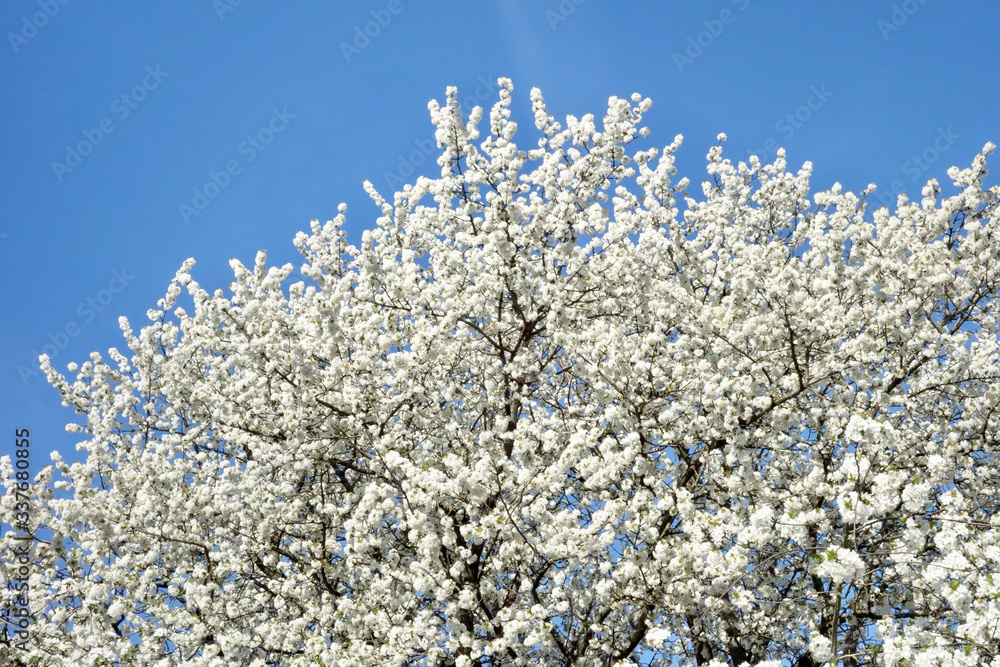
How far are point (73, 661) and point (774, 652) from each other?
8.20 metres

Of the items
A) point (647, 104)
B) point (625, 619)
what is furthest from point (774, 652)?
point (647, 104)

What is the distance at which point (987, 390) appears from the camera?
9.09 m

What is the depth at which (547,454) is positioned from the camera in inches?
356

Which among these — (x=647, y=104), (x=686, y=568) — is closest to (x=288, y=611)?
(x=686, y=568)

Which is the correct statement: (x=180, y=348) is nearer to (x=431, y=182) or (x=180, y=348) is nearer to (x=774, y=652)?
(x=431, y=182)

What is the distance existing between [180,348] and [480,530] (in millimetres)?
7410

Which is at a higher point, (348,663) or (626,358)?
(626,358)

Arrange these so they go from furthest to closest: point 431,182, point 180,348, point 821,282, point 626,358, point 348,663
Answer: point 180,348
point 431,182
point 821,282
point 626,358
point 348,663

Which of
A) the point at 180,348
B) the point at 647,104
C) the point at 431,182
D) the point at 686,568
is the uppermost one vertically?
the point at 647,104

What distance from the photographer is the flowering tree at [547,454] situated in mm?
7539

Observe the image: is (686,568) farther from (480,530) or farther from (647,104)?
(647,104)

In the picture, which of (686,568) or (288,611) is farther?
(288,611)

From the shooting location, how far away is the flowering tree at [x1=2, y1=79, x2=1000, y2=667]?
754 cm

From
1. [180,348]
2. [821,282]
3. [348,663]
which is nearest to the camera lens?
[348,663]
